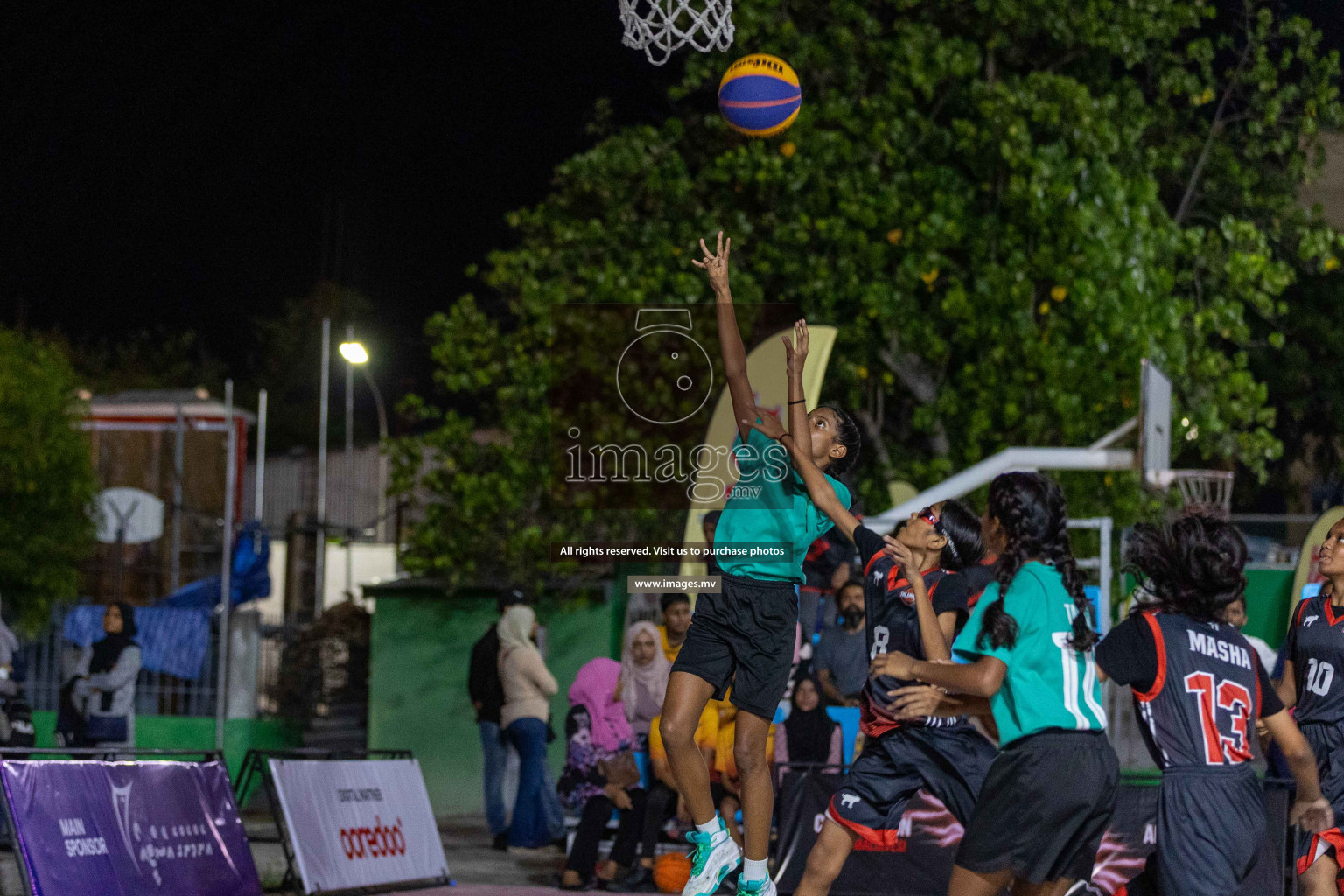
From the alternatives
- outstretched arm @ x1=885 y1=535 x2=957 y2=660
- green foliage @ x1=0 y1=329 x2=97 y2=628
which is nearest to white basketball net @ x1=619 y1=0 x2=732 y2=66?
outstretched arm @ x1=885 y1=535 x2=957 y2=660

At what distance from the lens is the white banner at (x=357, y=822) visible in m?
9.21

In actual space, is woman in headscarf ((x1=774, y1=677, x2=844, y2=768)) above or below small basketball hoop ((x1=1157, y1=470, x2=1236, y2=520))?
below

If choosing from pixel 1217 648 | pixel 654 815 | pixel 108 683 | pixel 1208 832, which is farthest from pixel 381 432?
pixel 1208 832

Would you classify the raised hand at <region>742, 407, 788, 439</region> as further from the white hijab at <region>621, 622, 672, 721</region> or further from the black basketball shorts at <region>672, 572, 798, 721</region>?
the white hijab at <region>621, 622, 672, 721</region>

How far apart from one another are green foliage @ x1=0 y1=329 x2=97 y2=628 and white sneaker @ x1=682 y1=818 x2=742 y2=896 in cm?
1358

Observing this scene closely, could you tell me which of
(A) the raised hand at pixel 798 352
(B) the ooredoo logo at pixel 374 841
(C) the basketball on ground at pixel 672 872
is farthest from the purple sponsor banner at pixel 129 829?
(A) the raised hand at pixel 798 352

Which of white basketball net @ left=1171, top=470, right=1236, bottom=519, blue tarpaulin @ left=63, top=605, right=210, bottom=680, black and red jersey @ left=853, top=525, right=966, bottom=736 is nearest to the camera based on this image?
black and red jersey @ left=853, top=525, right=966, bottom=736

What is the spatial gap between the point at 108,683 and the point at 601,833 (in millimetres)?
5331

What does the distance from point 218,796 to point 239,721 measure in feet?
27.3

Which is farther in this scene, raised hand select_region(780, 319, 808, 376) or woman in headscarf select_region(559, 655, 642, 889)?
woman in headscarf select_region(559, 655, 642, 889)

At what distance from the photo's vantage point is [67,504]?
62.0ft

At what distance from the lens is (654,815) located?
401 inches

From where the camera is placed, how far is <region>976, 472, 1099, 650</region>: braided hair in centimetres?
525

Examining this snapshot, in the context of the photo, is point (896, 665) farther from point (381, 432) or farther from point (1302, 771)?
point (381, 432)
